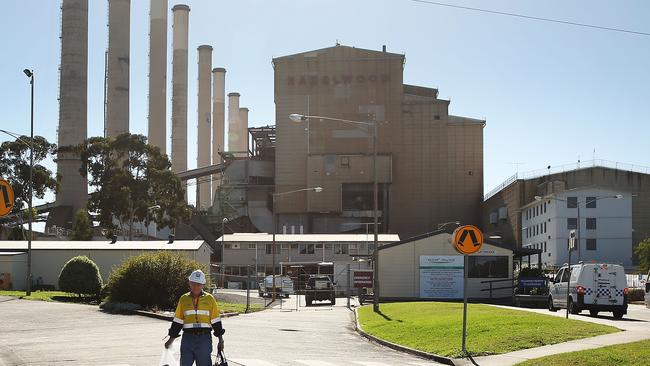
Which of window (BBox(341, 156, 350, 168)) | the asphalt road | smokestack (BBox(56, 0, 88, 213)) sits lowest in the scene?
the asphalt road

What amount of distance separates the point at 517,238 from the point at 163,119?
4994 centimetres

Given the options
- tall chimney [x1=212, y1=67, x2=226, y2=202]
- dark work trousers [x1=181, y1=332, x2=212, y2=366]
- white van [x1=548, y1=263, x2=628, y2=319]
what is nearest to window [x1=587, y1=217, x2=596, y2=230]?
white van [x1=548, y1=263, x2=628, y2=319]

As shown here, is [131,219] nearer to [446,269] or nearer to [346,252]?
[346,252]

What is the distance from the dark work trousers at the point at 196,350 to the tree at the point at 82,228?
7380cm

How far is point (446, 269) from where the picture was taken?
49.0 m

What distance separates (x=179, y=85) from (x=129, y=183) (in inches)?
1077

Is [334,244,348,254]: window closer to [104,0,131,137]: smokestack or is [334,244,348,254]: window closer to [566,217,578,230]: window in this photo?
[566,217,578,230]: window

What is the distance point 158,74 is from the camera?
10294 cm

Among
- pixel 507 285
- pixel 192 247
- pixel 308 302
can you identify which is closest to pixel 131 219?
pixel 192 247

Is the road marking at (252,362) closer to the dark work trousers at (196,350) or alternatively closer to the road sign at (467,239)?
the road sign at (467,239)

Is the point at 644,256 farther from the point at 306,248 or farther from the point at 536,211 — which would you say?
the point at 306,248

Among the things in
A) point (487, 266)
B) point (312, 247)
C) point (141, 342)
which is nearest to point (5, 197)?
point (141, 342)

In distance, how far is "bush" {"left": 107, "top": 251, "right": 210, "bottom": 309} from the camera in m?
34.3

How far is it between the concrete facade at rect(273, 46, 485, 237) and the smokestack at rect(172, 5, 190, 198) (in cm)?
1394
